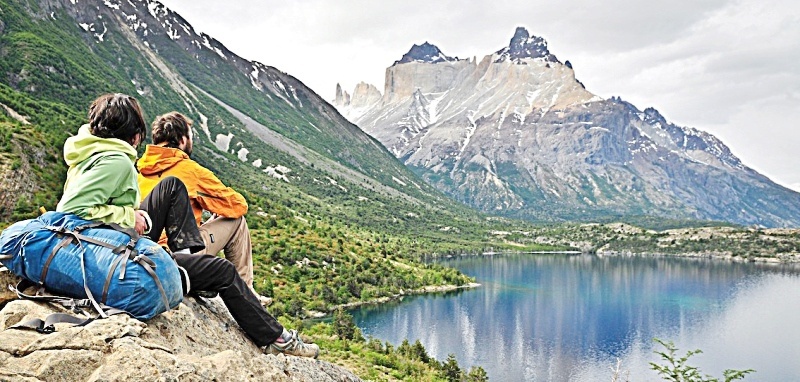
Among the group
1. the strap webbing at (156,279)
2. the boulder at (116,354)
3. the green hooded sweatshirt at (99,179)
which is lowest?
the boulder at (116,354)

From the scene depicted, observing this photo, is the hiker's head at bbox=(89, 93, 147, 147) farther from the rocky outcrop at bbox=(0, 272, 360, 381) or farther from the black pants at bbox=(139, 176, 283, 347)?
the rocky outcrop at bbox=(0, 272, 360, 381)

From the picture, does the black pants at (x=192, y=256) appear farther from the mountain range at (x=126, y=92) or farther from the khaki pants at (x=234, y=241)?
the mountain range at (x=126, y=92)

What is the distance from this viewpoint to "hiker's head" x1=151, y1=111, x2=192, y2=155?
6.19 meters

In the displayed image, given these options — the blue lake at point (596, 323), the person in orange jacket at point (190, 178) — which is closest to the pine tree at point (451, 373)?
the blue lake at point (596, 323)

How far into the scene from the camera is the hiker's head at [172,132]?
6.19 metres

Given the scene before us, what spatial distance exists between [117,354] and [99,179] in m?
1.53

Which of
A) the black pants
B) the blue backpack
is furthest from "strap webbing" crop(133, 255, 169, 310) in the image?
the black pants

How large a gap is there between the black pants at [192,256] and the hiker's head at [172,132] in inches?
37.7

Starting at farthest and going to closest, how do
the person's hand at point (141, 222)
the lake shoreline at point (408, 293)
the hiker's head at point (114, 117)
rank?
the lake shoreline at point (408, 293) < the person's hand at point (141, 222) < the hiker's head at point (114, 117)

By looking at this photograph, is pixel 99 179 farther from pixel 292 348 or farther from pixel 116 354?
pixel 292 348

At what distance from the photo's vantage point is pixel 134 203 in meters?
4.71

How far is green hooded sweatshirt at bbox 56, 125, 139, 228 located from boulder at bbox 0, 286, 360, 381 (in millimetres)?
840

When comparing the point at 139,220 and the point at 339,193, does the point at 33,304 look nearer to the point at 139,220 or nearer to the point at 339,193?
the point at 139,220

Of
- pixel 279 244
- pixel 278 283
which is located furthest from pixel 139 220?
pixel 279 244
